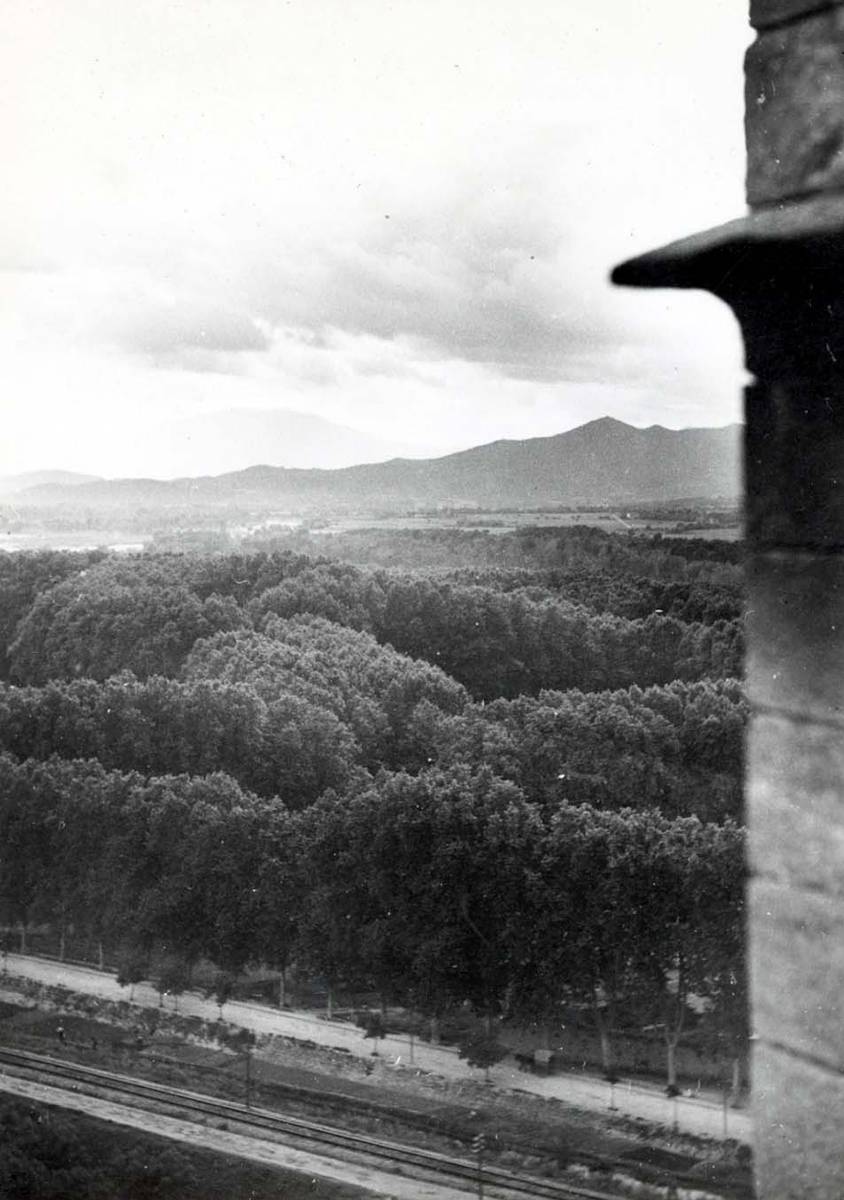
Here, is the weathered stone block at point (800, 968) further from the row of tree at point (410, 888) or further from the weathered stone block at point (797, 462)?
the row of tree at point (410, 888)

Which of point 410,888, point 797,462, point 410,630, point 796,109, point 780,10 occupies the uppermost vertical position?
point 780,10

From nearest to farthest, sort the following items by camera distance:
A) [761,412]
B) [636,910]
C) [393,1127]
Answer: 1. [761,412]
2. [393,1127]
3. [636,910]

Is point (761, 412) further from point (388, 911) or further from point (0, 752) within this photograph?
point (0, 752)

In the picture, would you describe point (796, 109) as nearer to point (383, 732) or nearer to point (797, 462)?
point (797, 462)

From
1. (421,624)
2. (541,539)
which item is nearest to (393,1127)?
(421,624)

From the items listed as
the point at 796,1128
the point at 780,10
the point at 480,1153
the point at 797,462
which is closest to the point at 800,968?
the point at 796,1128
